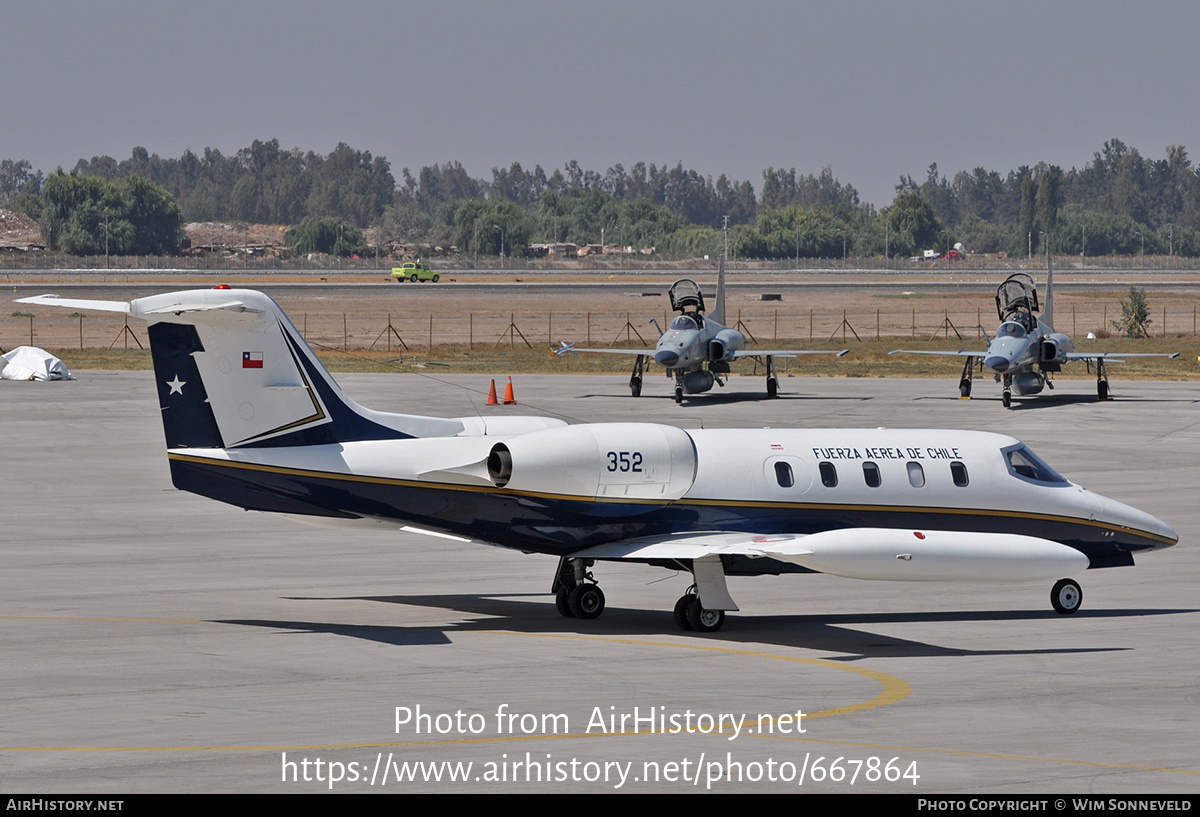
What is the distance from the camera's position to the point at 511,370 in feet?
233

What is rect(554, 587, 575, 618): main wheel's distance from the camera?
19750mm

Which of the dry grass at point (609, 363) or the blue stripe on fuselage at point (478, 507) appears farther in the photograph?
the dry grass at point (609, 363)

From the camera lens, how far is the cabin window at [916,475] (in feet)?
66.5

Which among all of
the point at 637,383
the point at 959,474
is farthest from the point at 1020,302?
the point at 959,474

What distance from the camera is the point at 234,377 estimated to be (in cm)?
1875

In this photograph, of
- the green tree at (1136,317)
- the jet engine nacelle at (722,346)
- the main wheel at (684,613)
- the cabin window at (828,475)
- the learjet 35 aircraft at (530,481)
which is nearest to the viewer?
the learjet 35 aircraft at (530,481)

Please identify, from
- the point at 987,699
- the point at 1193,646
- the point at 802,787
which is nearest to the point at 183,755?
the point at 802,787

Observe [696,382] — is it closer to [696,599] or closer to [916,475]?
[916,475]

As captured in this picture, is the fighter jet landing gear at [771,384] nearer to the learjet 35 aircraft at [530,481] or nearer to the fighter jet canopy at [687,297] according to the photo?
the fighter jet canopy at [687,297]

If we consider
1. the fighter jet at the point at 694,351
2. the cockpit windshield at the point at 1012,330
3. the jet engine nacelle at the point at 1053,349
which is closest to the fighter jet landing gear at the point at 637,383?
the fighter jet at the point at 694,351

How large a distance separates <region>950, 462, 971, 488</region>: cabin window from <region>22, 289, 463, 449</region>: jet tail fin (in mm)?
7760

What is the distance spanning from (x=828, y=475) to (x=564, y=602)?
12.3 feet

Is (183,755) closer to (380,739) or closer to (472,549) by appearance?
(380,739)

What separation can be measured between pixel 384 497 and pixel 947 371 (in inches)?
2215
